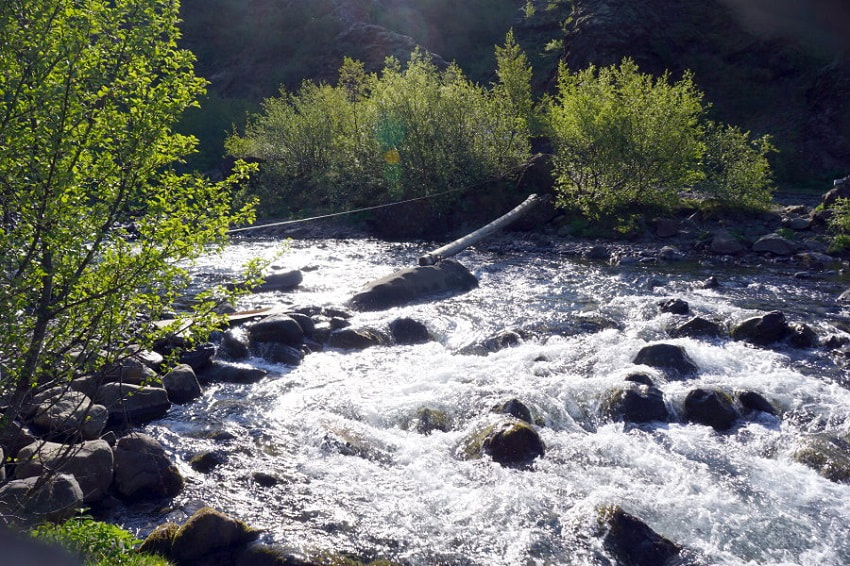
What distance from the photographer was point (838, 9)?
2299 inches

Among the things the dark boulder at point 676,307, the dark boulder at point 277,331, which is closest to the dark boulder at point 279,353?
the dark boulder at point 277,331

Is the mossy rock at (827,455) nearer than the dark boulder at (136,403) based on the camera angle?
Yes

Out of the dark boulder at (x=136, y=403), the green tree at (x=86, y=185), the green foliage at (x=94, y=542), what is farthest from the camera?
the dark boulder at (x=136, y=403)

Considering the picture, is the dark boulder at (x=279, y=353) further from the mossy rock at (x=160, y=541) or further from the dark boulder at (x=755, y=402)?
the dark boulder at (x=755, y=402)

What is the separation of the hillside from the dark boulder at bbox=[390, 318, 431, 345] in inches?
1418

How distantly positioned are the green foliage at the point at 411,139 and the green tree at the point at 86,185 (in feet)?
93.1

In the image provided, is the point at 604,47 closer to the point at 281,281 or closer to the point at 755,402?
the point at 281,281

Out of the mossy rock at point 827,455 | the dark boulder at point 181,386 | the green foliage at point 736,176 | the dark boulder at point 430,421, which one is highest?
the green foliage at point 736,176

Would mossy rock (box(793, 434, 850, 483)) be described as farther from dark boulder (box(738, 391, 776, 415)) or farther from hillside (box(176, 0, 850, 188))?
hillside (box(176, 0, 850, 188))

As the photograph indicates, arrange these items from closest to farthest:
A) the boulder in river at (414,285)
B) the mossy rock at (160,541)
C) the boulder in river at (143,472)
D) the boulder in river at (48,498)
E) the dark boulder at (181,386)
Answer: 1. the boulder in river at (48,498)
2. the mossy rock at (160,541)
3. the boulder in river at (143,472)
4. the dark boulder at (181,386)
5. the boulder in river at (414,285)

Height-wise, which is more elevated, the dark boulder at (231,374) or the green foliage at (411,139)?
the green foliage at (411,139)

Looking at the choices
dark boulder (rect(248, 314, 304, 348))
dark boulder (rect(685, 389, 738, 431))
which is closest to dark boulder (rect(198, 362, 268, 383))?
dark boulder (rect(248, 314, 304, 348))

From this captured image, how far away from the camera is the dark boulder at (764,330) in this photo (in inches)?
597

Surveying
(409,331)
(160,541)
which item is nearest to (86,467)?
(160,541)
